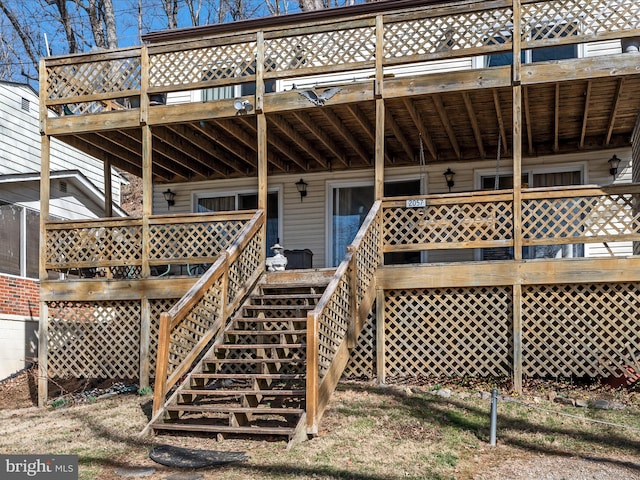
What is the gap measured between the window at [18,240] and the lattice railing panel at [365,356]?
23.5 feet

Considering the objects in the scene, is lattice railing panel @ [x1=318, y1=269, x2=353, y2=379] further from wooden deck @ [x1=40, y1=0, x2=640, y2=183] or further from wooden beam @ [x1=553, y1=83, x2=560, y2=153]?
wooden beam @ [x1=553, y1=83, x2=560, y2=153]

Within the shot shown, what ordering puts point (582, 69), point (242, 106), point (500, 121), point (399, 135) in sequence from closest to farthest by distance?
point (582, 69), point (242, 106), point (500, 121), point (399, 135)

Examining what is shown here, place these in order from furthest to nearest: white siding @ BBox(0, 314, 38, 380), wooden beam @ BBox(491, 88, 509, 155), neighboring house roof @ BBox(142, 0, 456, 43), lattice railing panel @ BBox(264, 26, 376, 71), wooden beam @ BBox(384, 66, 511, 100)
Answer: neighboring house roof @ BBox(142, 0, 456, 43)
white siding @ BBox(0, 314, 38, 380)
lattice railing panel @ BBox(264, 26, 376, 71)
wooden beam @ BBox(491, 88, 509, 155)
wooden beam @ BBox(384, 66, 511, 100)

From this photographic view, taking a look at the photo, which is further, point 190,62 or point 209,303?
point 190,62

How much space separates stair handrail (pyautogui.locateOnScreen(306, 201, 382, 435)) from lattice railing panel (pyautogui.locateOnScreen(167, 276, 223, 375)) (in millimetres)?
1653

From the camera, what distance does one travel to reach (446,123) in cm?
1030

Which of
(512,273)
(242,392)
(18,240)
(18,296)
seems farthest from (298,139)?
(18,296)

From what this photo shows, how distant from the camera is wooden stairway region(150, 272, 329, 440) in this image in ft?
23.2

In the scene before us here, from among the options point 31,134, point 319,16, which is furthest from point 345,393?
point 31,134

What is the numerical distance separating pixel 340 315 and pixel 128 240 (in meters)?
4.10

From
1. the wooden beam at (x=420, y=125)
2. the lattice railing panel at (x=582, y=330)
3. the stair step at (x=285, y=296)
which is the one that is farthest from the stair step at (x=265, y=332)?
the wooden beam at (x=420, y=125)

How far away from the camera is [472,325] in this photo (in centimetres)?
980

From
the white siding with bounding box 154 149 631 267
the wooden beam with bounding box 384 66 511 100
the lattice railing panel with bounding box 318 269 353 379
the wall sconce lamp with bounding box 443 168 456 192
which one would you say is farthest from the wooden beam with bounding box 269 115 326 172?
the lattice railing panel with bounding box 318 269 353 379

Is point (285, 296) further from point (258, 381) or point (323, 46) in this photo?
point (323, 46)
